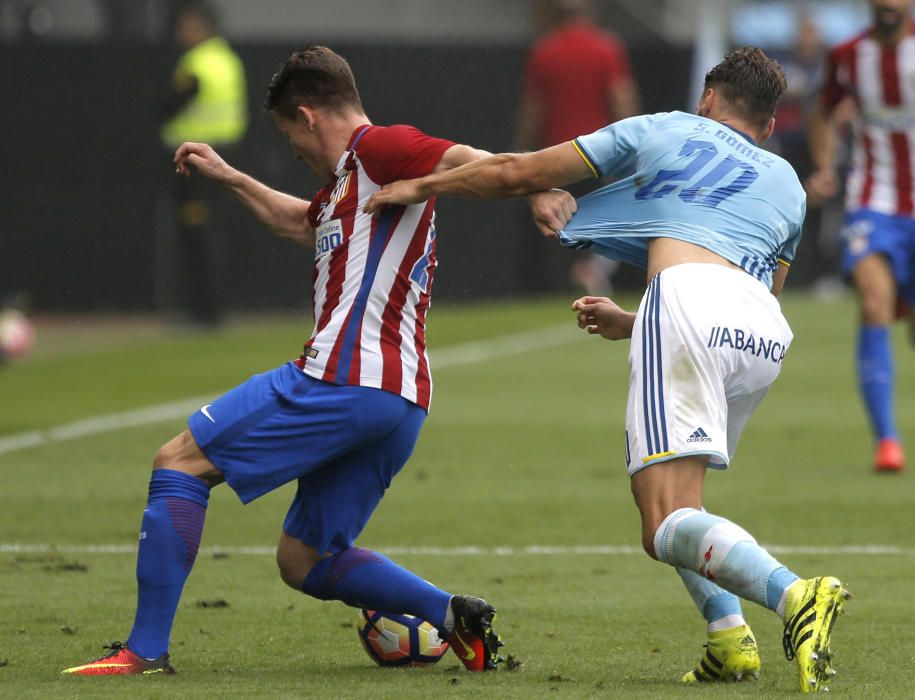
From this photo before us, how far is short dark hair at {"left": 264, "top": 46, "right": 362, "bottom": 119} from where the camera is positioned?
5.72 m

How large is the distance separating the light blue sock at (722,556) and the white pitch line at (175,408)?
6442mm

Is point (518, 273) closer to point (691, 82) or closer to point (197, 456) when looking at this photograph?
point (691, 82)

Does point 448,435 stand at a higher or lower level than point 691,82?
lower

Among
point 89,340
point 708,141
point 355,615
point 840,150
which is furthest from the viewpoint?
point 840,150

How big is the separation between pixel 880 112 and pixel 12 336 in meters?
7.78

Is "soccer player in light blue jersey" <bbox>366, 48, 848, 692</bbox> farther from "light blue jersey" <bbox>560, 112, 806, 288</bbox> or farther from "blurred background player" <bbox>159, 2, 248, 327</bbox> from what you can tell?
"blurred background player" <bbox>159, 2, 248, 327</bbox>

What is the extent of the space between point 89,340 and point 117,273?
7.78 feet

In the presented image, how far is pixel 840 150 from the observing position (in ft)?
73.0

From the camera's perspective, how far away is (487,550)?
7.93 metres

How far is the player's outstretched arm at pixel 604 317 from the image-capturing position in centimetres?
567

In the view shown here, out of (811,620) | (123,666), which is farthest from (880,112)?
(123,666)

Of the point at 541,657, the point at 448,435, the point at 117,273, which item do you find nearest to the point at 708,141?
the point at 541,657

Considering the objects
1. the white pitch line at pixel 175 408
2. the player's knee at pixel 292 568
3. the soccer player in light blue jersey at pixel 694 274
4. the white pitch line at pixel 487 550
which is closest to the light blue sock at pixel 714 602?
the soccer player in light blue jersey at pixel 694 274

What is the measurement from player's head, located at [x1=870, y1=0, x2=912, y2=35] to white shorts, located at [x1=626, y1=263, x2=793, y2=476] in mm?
5042
